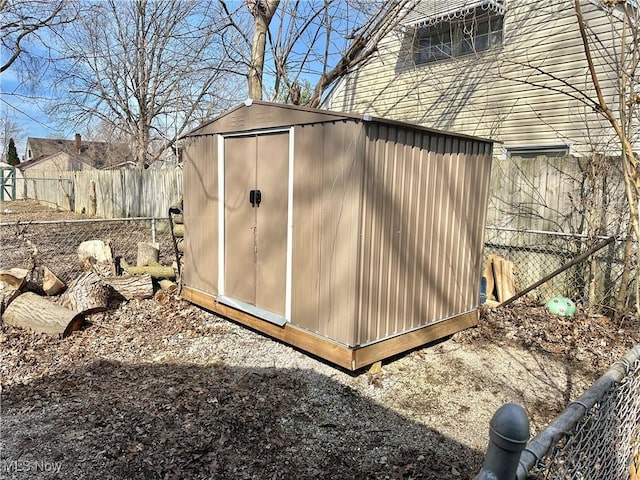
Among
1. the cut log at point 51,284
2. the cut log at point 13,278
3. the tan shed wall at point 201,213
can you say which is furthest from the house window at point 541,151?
the cut log at point 13,278

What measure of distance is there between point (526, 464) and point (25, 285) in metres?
5.50

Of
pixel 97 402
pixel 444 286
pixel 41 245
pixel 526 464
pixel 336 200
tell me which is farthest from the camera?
pixel 41 245

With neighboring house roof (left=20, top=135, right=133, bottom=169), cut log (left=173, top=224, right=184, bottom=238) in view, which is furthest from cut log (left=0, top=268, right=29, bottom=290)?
neighboring house roof (left=20, top=135, right=133, bottom=169)

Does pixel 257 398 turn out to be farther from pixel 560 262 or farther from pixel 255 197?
pixel 560 262

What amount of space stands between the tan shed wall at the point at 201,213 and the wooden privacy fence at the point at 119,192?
5942 mm

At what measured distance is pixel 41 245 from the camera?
8875 millimetres

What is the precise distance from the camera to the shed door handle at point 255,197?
443 cm

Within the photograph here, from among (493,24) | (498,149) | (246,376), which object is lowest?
(246,376)

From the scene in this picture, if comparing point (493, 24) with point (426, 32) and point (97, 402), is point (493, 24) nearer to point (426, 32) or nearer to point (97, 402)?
point (426, 32)

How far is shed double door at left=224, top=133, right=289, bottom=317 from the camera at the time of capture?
165 inches

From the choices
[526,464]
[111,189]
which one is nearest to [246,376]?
[526,464]

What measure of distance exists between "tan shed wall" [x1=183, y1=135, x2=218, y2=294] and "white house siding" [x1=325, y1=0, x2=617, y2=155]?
14.7 feet

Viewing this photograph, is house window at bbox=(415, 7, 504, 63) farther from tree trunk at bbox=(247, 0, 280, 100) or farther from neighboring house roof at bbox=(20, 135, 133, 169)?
neighboring house roof at bbox=(20, 135, 133, 169)

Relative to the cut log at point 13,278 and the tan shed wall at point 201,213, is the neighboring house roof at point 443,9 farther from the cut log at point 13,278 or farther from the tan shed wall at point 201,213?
the cut log at point 13,278
